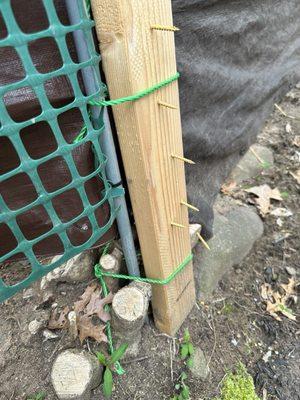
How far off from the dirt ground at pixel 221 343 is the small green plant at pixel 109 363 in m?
0.08

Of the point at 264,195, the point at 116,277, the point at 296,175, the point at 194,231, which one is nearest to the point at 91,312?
the point at 116,277

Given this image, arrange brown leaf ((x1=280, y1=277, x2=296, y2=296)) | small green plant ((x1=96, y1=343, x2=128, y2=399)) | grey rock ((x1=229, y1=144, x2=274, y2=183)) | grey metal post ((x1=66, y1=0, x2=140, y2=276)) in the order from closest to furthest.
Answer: grey metal post ((x1=66, y1=0, x2=140, y2=276)) < small green plant ((x1=96, y1=343, x2=128, y2=399)) < brown leaf ((x1=280, y1=277, x2=296, y2=296)) < grey rock ((x1=229, y1=144, x2=274, y2=183))

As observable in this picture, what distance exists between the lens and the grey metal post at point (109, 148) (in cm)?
118

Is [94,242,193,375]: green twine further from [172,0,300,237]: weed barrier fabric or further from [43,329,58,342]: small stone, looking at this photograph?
[172,0,300,237]: weed barrier fabric

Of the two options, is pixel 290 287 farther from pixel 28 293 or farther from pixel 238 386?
pixel 28 293

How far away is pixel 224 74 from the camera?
7.43ft

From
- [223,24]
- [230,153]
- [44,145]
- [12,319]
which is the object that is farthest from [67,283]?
[223,24]

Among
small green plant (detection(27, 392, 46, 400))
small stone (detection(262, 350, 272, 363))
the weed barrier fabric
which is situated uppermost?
the weed barrier fabric

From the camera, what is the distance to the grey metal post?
3.87 feet

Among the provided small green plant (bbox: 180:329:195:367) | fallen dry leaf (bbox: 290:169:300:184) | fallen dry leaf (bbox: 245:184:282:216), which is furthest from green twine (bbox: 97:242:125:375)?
fallen dry leaf (bbox: 290:169:300:184)

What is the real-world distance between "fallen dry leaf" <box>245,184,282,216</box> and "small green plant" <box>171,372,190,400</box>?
1432 mm

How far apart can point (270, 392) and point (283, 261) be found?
898 mm

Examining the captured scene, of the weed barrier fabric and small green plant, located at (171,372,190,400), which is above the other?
the weed barrier fabric

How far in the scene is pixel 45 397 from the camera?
64.2 inches
